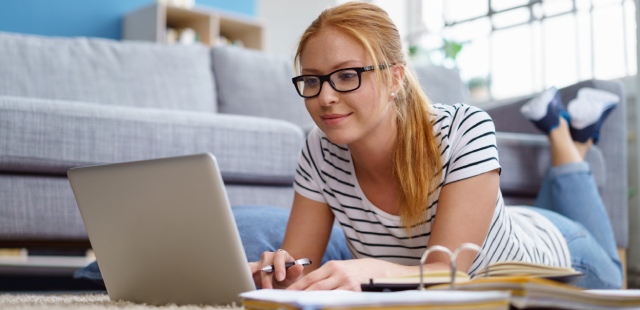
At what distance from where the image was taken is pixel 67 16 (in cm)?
455

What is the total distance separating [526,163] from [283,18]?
3.69m

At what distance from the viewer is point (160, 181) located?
946mm

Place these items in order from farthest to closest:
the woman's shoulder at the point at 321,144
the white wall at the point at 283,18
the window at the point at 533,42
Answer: the white wall at the point at 283,18 → the window at the point at 533,42 → the woman's shoulder at the point at 321,144

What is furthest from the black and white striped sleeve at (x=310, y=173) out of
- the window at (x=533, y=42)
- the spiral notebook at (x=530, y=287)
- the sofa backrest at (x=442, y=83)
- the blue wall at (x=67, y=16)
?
the blue wall at (x=67, y=16)

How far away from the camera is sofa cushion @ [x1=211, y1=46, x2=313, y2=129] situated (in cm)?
310

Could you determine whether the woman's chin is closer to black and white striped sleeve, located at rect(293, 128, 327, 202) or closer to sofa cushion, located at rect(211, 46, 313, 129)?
black and white striped sleeve, located at rect(293, 128, 327, 202)

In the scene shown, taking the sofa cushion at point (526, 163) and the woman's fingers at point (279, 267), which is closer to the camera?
the woman's fingers at point (279, 267)

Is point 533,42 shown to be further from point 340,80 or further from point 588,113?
point 340,80

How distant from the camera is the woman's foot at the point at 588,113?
2.40 metres

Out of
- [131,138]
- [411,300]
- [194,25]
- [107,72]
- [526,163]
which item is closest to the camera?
[411,300]

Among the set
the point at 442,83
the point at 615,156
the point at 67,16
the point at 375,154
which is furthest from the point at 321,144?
the point at 67,16

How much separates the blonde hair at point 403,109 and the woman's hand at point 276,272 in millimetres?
294

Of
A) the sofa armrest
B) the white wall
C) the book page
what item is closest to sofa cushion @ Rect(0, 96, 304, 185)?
the sofa armrest

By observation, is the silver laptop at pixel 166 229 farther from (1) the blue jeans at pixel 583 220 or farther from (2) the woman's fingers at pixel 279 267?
(1) the blue jeans at pixel 583 220
